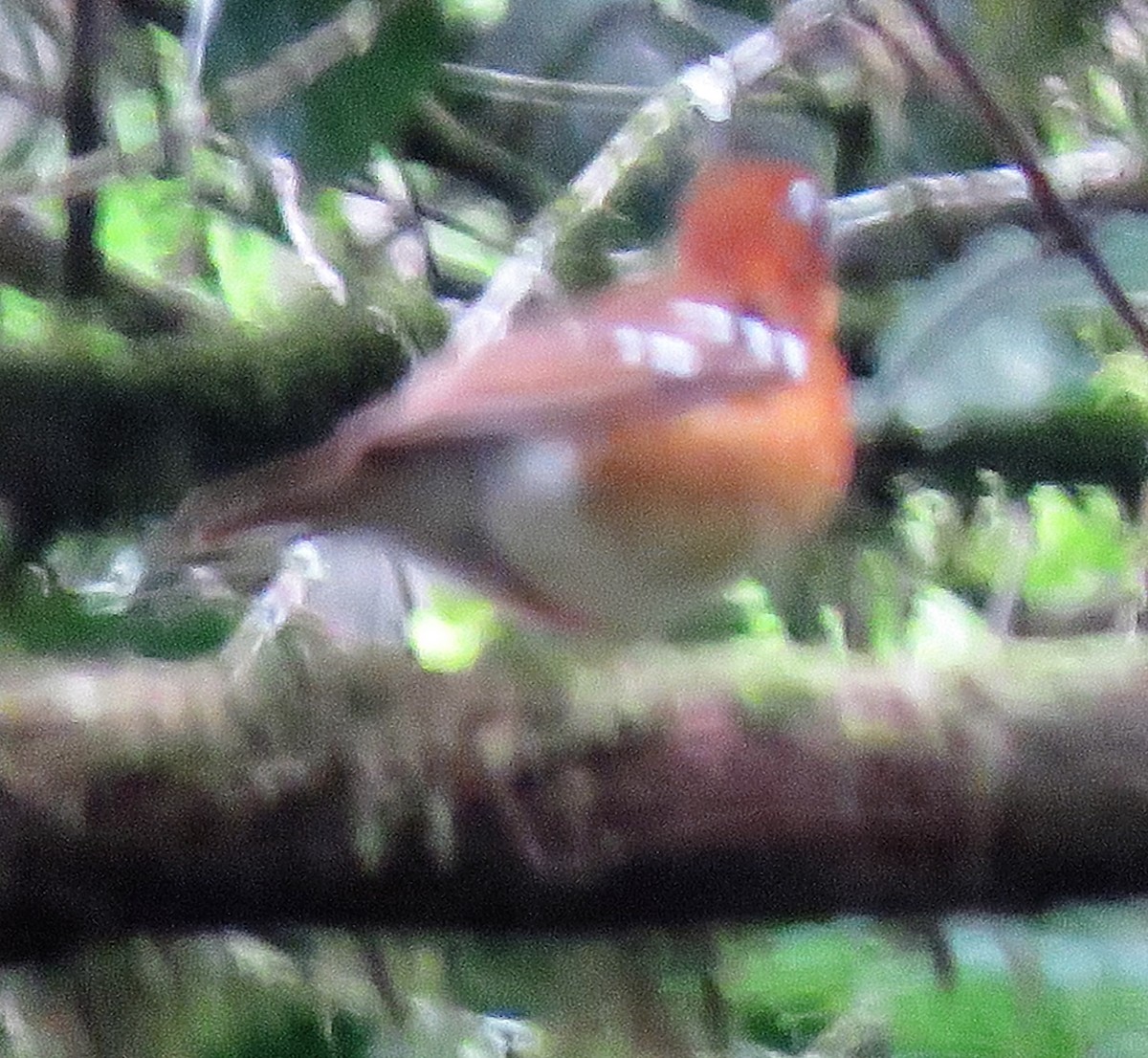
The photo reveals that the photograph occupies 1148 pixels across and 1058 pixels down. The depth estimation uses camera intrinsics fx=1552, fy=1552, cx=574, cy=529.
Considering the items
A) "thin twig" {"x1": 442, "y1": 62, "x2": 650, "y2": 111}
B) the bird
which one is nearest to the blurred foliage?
"thin twig" {"x1": 442, "y1": 62, "x2": 650, "y2": 111}

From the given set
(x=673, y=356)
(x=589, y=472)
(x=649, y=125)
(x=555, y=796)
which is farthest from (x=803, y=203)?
(x=555, y=796)

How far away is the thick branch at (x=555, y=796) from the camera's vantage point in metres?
0.88

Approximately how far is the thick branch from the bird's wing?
0.21 metres

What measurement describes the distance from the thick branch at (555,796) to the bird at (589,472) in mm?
191

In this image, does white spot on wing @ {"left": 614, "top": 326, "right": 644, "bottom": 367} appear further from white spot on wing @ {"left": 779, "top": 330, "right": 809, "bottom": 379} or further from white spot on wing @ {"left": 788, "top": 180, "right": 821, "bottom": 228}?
white spot on wing @ {"left": 788, "top": 180, "right": 821, "bottom": 228}

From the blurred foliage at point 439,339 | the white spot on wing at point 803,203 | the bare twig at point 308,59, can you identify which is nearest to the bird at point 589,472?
the blurred foliage at point 439,339

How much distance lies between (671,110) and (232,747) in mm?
883

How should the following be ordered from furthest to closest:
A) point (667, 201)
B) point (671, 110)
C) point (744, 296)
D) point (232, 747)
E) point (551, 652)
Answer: point (667, 201) → point (671, 110) → point (744, 296) → point (551, 652) → point (232, 747)

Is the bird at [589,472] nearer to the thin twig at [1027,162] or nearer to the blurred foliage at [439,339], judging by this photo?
the blurred foliage at [439,339]

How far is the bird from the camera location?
1.08 metres

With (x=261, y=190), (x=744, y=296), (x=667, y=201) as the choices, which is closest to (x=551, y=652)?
(x=744, y=296)

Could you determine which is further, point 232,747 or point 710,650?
point 710,650

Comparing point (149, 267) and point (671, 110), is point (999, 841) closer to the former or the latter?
point (671, 110)

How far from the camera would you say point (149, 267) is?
254 cm
